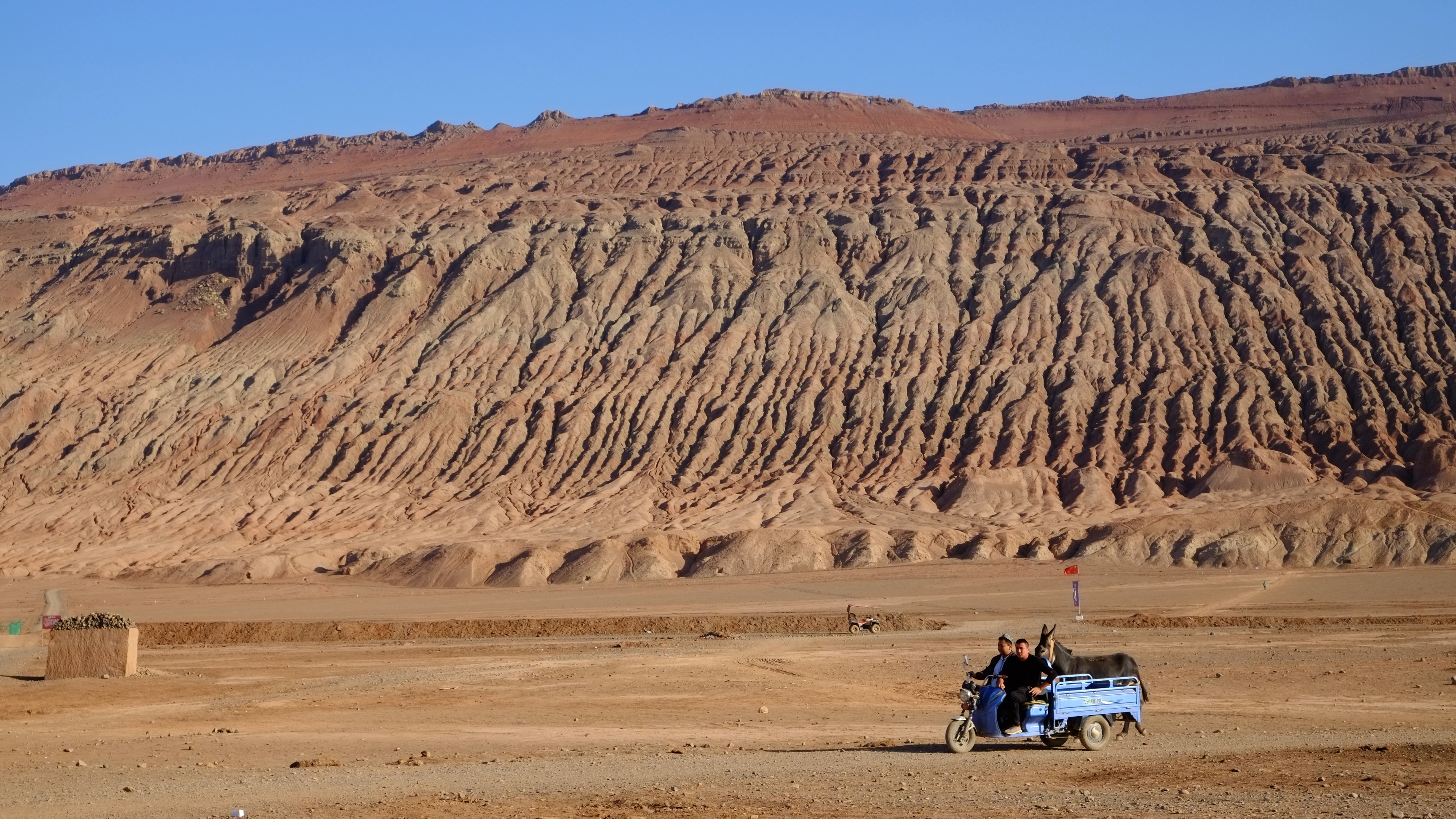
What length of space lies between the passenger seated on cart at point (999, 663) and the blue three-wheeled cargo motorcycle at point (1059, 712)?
8cm

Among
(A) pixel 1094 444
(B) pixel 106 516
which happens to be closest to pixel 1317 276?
(A) pixel 1094 444

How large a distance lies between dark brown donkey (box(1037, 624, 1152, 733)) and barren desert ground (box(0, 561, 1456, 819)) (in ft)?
2.76

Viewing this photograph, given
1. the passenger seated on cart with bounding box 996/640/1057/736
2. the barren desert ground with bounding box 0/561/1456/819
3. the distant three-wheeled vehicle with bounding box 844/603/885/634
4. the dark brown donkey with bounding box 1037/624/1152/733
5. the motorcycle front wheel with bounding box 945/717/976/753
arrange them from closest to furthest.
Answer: the barren desert ground with bounding box 0/561/1456/819
the passenger seated on cart with bounding box 996/640/1057/736
the dark brown donkey with bounding box 1037/624/1152/733
the motorcycle front wheel with bounding box 945/717/976/753
the distant three-wheeled vehicle with bounding box 844/603/885/634

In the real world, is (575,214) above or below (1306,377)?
above

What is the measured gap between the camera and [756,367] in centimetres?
8850

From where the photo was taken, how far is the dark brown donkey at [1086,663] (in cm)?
1755

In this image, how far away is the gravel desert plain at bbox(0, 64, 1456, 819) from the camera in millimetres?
19297

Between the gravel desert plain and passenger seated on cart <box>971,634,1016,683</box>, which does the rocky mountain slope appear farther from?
passenger seated on cart <box>971,634,1016,683</box>

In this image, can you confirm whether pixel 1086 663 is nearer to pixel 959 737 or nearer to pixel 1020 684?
pixel 1020 684

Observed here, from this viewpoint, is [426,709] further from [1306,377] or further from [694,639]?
[1306,377]

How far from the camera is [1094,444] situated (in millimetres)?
80000

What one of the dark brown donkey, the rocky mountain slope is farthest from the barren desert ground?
the rocky mountain slope

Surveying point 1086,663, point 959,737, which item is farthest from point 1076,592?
point 959,737

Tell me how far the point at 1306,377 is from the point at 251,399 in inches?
2263
